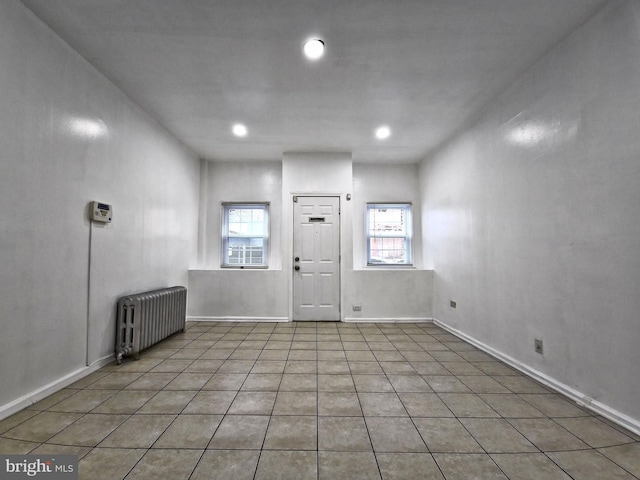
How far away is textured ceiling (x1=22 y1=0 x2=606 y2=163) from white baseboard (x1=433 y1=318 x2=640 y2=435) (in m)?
2.78

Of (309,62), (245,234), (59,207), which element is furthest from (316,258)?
(59,207)

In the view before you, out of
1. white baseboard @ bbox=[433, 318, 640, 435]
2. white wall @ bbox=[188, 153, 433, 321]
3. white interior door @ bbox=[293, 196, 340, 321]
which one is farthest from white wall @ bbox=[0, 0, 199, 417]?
white baseboard @ bbox=[433, 318, 640, 435]

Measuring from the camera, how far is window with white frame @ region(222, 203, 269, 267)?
18.0 feet

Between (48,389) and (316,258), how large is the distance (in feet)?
11.4

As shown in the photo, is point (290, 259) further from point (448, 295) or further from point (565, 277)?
point (565, 277)

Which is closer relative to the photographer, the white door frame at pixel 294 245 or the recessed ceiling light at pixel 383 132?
the recessed ceiling light at pixel 383 132

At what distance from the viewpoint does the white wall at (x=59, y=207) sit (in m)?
2.00

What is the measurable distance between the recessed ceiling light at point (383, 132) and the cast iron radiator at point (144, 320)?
11.7 feet

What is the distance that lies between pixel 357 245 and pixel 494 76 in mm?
3327

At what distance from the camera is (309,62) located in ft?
8.73

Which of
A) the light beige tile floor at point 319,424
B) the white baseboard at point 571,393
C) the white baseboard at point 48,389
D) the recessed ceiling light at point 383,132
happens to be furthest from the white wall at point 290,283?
the white baseboard at point 48,389

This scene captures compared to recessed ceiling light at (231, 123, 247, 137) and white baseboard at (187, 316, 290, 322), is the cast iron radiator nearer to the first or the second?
white baseboard at (187, 316, 290, 322)

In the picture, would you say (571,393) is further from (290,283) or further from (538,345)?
(290,283)

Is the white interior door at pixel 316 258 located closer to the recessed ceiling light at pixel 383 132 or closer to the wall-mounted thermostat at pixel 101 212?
the recessed ceiling light at pixel 383 132
